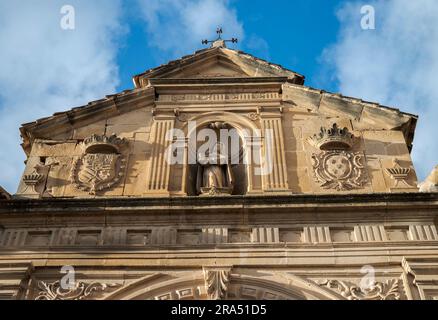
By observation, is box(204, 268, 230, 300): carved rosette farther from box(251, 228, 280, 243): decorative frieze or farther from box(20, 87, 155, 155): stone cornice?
box(20, 87, 155, 155): stone cornice

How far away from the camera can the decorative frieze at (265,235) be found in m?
11.6

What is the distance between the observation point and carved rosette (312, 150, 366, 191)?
41.8 feet

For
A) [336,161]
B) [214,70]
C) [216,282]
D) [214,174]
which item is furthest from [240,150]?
[216,282]

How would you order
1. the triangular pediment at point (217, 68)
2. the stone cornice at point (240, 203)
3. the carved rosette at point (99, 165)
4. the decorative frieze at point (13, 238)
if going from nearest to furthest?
the decorative frieze at point (13, 238)
the stone cornice at point (240, 203)
the carved rosette at point (99, 165)
the triangular pediment at point (217, 68)

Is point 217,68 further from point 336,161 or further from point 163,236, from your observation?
point 163,236

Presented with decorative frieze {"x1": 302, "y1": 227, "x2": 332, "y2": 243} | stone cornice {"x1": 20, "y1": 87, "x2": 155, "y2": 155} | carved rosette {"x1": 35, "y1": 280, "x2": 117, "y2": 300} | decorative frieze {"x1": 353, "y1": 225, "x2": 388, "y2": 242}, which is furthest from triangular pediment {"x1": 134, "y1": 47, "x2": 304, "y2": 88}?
carved rosette {"x1": 35, "y1": 280, "x2": 117, "y2": 300}

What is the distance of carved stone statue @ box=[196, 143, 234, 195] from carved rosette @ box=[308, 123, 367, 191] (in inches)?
70.9

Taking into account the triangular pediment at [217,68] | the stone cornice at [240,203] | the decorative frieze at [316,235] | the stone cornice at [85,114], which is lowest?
the decorative frieze at [316,235]

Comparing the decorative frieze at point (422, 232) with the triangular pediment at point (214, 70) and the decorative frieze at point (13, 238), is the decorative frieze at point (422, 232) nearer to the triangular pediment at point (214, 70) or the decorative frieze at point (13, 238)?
the triangular pediment at point (214, 70)

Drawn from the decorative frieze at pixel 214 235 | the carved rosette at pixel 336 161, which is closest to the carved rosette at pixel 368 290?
the decorative frieze at pixel 214 235

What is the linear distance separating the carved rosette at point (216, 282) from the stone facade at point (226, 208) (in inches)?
0.8
